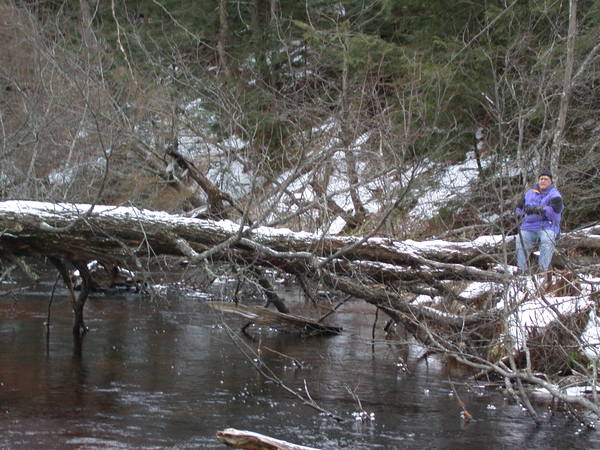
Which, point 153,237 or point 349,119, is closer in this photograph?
point 153,237

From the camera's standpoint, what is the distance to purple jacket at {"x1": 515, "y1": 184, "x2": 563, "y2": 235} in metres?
9.43

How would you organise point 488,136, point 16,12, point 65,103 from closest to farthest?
point 65,103, point 488,136, point 16,12

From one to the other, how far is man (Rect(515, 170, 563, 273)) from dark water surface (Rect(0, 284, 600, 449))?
1.80 meters

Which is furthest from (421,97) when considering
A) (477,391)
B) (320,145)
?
(477,391)

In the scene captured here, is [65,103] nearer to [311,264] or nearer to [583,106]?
[311,264]

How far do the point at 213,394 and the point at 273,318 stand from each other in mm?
3404

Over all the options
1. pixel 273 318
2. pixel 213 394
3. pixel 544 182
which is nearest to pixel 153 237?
pixel 213 394

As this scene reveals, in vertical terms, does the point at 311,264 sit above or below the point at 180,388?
above

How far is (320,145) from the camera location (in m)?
14.9

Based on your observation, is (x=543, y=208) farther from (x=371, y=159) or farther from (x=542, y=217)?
(x=371, y=159)

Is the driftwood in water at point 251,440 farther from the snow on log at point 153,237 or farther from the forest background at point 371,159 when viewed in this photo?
the snow on log at point 153,237

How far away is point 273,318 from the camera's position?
1173 centimetres

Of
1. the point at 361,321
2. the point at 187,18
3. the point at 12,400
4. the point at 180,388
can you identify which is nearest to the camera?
the point at 12,400

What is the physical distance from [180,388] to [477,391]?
11.2 ft
